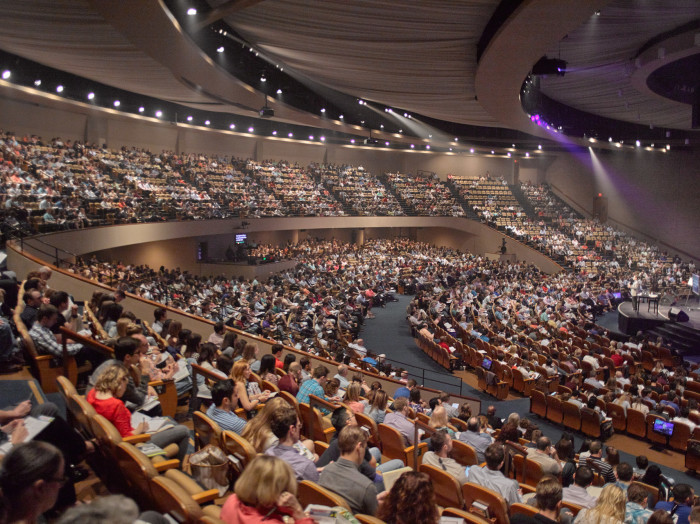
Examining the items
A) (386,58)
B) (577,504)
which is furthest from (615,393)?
(386,58)

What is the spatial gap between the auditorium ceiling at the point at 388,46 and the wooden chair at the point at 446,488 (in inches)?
281

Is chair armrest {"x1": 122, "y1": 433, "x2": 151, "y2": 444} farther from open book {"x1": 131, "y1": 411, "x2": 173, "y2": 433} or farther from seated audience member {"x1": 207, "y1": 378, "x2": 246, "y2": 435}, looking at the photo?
seated audience member {"x1": 207, "y1": 378, "x2": 246, "y2": 435}

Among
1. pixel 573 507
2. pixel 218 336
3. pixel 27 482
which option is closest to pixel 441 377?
pixel 218 336

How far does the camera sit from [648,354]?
Result: 45.4ft

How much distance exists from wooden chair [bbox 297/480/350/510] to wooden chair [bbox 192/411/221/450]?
35.6 inches

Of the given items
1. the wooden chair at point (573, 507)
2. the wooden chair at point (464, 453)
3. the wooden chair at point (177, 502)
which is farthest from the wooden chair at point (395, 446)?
the wooden chair at point (177, 502)

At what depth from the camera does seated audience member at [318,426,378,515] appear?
3.17m

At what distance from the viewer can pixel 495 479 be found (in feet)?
14.1

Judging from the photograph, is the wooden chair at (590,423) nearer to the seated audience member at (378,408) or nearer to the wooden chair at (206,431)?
the seated audience member at (378,408)

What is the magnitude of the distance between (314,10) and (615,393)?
8.84 meters

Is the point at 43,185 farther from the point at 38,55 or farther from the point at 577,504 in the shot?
the point at 577,504

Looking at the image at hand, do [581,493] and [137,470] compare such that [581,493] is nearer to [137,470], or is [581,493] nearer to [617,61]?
[137,470]

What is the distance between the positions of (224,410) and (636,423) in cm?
774

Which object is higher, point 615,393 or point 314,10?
point 314,10
